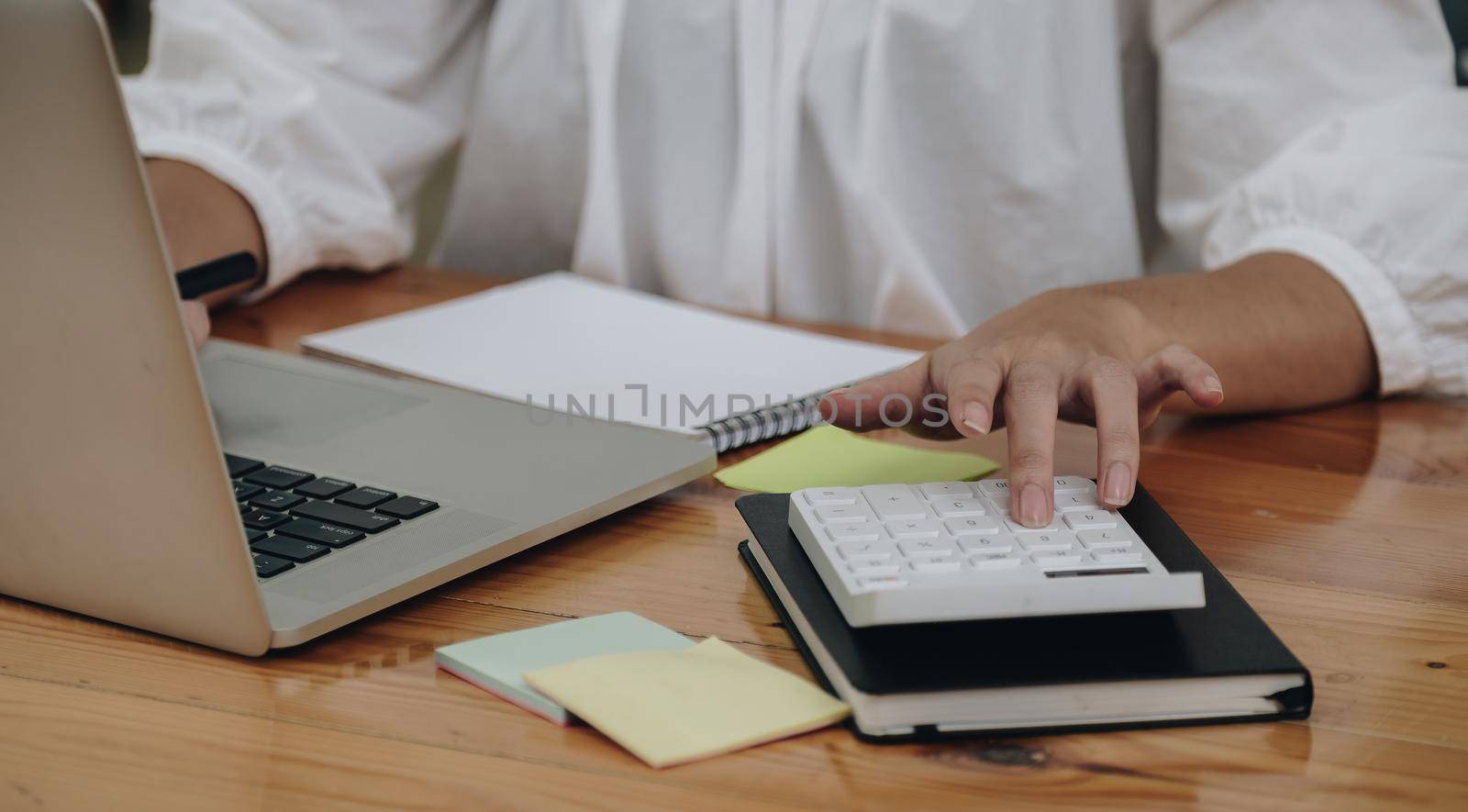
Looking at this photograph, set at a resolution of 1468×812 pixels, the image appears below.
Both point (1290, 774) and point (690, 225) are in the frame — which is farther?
point (690, 225)

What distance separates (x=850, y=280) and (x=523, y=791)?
2.38ft

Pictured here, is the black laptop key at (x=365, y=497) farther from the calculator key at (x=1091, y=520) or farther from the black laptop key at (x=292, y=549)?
the calculator key at (x=1091, y=520)

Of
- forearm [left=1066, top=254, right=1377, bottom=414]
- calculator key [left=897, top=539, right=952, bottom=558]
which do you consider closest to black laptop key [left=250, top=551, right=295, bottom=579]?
calculator key [left=897, top=539, right=952, bottom=558]

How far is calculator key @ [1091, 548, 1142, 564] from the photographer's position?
37 centimetres

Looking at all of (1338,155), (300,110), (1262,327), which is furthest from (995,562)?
(300,110)

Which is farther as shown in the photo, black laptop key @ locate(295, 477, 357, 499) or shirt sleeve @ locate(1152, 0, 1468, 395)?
shirt sleeve @ locate(1152, 0, 1468, 395)

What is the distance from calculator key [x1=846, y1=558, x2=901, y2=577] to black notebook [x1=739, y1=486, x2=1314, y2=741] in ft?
0.06

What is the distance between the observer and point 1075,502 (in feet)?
1.44

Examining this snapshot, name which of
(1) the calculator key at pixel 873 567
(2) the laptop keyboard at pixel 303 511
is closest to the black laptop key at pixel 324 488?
(2) the laptop keyboard at pixel 303 511

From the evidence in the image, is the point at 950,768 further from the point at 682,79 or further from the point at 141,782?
the point at 682,79

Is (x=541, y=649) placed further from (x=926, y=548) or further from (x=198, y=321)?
(x=198, y=321)

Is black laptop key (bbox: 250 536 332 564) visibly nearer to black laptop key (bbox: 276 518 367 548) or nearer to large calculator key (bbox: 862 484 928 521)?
black laptop key (bbox: 276 518 367 548)

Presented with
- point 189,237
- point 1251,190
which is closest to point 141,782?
point 189,237

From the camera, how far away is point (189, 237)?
83cm
